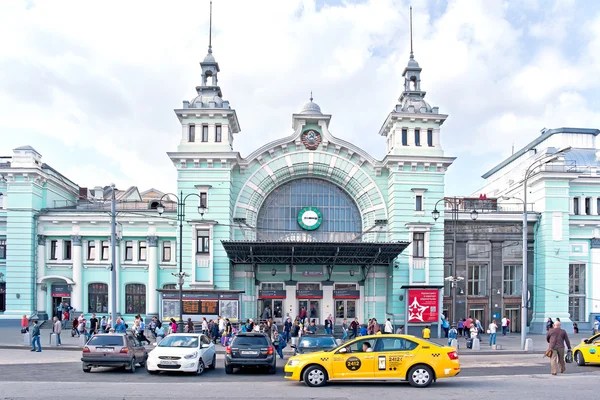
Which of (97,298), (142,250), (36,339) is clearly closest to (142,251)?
(142,250)

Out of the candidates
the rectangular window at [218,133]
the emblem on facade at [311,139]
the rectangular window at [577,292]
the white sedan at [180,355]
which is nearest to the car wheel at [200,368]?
the white sedan at [180,355]

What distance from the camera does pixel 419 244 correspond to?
145 feet

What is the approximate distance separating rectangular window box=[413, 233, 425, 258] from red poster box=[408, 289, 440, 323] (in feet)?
8.98

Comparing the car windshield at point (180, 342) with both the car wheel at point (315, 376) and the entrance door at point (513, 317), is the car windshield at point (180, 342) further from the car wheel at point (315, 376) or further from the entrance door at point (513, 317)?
the entrance door at point (513, 317)

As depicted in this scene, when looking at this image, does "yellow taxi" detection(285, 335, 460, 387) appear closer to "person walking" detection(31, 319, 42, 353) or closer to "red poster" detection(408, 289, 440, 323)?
"person walking" detection(31, 319, 42, 353)

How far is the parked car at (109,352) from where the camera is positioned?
21.8 m

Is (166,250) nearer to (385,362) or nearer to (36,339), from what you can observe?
(36,339)

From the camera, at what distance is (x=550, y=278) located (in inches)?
1818

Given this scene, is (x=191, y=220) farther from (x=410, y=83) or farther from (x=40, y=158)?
(x=410, y=83)

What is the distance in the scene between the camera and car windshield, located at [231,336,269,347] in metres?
22.8

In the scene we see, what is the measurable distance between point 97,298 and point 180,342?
26517mm

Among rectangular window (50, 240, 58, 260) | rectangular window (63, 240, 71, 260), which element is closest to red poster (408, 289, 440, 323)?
rectangular window (63, 240, 71, 260)

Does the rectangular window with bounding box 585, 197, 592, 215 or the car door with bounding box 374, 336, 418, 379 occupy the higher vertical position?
the rectangular window with bounding box 585, 197, 592, 215

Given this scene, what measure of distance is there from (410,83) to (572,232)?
641 inches
